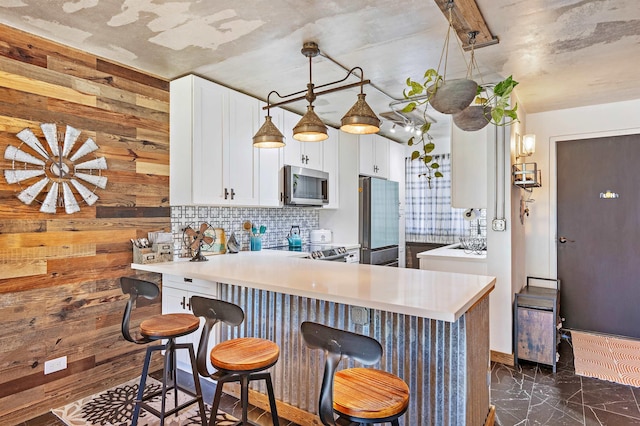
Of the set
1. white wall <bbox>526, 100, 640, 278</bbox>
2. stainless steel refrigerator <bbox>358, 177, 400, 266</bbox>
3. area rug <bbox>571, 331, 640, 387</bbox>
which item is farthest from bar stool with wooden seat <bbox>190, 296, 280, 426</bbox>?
white wall <bbox>526, 100, 640, 278</bbox>

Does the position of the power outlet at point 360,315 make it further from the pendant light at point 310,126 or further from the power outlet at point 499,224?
the power outlet at point 499,224

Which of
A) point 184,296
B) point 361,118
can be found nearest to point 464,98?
point 361,118

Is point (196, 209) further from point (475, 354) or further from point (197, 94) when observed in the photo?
point (475, 354)

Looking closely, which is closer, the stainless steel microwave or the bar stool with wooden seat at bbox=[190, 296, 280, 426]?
the bar stool with wooden seat at bbox=[190, 296, 280, 426]

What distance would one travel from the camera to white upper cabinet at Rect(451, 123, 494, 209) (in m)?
3.55

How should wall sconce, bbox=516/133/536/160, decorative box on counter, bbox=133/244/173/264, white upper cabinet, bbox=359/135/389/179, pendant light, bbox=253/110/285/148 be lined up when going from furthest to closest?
white upper cabinet, bbox=359/135/389/179 → wall sconce, bbox=516/133/536/160 → decorative box on counter, bbox=133/244/173/264 → pendant light, bbox=253/110/285/148

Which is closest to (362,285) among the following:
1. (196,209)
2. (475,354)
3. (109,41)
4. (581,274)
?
(475,354)

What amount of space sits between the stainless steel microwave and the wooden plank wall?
1159 mm

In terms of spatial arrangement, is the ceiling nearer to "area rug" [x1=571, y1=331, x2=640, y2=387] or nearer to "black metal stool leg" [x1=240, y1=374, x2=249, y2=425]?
"black metal stool leg" [x1=240, y1=374, x2=249, y2=425]

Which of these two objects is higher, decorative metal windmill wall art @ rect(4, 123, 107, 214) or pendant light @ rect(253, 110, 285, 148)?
pendant light @ rect(253, 110, 285, 148)

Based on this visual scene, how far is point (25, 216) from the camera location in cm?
241

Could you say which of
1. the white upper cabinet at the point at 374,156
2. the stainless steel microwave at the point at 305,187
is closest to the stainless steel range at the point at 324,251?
the stainless steel microwave at the point at 305,187

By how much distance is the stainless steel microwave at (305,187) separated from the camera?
3828mm

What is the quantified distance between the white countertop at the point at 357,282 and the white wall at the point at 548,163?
2.50m
